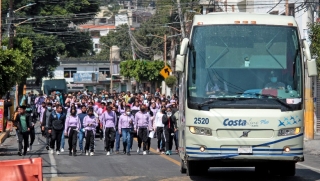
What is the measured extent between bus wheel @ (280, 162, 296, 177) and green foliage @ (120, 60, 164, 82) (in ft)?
193

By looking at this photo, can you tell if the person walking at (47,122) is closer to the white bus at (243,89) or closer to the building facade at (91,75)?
the white bus at (243,89)

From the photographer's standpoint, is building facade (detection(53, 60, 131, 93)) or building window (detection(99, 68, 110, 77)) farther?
building window (detection(99, 68, 110, 77))

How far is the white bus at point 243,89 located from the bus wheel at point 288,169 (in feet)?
4.09

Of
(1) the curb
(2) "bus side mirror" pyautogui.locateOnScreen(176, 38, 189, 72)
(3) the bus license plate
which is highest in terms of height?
(2) "bus side mirror" pyautogui.locateOnScreen(176, 38, 189, 72)

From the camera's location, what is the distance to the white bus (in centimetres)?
1408

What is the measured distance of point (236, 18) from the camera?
1491 centimetres

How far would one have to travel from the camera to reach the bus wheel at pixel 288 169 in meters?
15.8

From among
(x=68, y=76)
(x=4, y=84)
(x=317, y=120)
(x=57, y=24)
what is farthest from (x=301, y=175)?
(x=68, y=76)

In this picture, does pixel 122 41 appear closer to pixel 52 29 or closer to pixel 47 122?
pixel 52 29

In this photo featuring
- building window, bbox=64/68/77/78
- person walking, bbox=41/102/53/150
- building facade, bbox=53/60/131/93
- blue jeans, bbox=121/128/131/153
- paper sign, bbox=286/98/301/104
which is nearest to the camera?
paper sign, bbox=286/98/301/104

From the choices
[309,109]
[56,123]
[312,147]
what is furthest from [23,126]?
[309,109]

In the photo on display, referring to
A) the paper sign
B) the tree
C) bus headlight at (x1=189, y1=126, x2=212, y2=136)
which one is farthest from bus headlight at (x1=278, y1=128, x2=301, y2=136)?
the tree

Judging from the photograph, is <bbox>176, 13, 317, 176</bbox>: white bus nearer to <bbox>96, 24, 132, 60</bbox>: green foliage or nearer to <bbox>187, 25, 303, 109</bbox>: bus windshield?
<bbox>187, 25, 303, 109</bbox>: bus windshield

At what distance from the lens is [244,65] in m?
14.5
